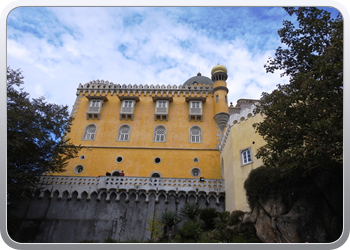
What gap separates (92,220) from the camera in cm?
1788

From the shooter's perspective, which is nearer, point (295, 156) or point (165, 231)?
point (295, 156)

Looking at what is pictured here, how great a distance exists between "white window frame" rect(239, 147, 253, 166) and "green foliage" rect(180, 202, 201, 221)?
4.49m

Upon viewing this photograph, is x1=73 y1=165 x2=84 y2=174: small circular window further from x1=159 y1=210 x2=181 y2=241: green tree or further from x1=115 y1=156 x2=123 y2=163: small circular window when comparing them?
x1=159 y1=210 x2=181 y2=241: green tree

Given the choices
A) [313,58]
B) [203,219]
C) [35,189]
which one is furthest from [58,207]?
[313,58]

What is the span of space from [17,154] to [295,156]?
50.8 feet

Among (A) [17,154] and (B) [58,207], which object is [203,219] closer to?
(B) [58,207]

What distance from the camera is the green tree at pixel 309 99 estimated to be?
26.5 feet

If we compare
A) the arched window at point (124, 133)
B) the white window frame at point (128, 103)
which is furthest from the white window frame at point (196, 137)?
the white window frame at point (128, 103)

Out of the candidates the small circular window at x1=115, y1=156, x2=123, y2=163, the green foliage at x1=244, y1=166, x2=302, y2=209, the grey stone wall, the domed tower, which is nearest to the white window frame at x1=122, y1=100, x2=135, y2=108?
the small circular window at x1=115, y1=156, x2=123, y2=163

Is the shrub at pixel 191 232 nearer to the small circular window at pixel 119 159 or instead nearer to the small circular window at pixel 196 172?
the small circular window at pixel 196 172

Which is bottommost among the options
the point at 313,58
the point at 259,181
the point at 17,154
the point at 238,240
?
the point at 238,240

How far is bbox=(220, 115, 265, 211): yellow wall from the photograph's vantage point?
49.7 feet

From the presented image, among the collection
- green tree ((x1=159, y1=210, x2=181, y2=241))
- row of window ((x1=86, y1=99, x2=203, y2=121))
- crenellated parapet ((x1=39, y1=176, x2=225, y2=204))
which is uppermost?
row of window ((x1=86, y1=99, x2=203, y2=121))

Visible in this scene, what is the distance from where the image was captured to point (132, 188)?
1900cm
